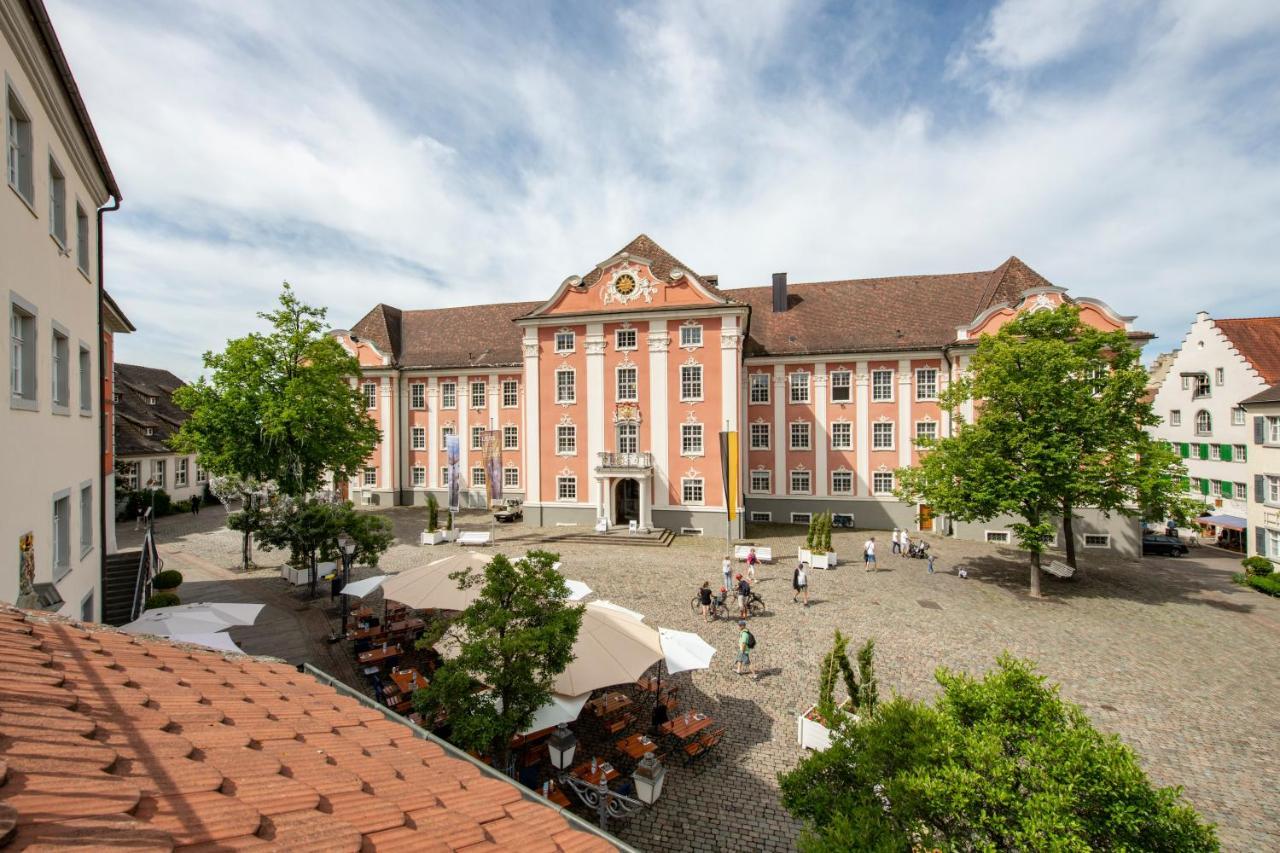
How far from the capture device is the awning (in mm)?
29812

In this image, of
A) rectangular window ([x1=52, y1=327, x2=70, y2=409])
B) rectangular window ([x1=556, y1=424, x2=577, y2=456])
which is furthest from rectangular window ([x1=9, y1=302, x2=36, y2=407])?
rectangular window ([x1=556, y1=424, x2=577, y2=456])

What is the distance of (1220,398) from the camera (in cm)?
3238

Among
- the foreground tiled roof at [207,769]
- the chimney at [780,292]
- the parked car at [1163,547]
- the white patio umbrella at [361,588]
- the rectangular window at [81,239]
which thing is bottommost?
the parked car at [1163,547]

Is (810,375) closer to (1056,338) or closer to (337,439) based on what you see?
(1056,338)

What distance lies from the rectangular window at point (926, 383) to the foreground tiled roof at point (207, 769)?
33.6 meters

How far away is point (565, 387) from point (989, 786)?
2913cm

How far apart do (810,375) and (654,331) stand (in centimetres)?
1019

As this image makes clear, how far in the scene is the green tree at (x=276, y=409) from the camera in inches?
899

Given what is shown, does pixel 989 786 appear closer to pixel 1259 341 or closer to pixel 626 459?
pixel 626 459

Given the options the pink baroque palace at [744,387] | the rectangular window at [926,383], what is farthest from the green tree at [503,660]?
the rectangular window at [926,383]

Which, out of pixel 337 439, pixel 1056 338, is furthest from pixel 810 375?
pixel 337 439

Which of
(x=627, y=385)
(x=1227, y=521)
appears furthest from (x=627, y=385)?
(x=1227, y=521)

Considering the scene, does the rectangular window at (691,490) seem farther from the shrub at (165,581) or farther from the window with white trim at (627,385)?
the shrub at (165,581)

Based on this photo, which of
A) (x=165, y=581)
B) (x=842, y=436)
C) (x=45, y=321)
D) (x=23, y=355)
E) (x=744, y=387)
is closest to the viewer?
(x=23, y=355)
